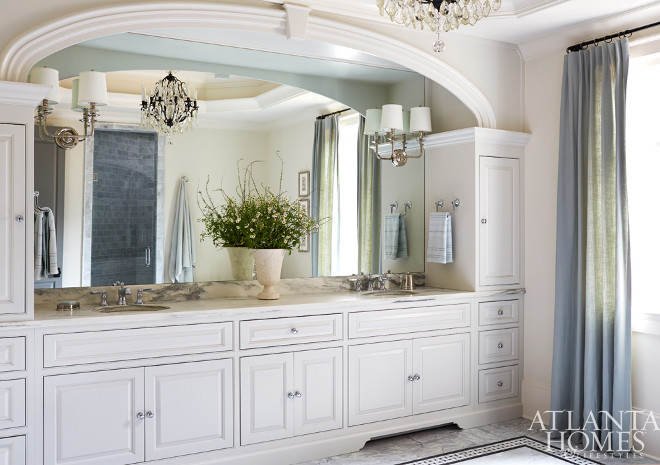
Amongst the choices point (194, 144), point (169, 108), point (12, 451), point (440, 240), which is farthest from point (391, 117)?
point (12, 451)

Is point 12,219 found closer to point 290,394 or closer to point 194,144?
point 194,144

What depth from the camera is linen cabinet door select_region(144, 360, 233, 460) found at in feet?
10.1

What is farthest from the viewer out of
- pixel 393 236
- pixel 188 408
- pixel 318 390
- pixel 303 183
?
pixel 393 236

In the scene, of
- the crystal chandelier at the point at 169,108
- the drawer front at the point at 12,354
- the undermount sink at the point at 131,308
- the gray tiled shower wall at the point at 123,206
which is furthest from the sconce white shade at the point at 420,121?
the drawer front at the point at 12,354

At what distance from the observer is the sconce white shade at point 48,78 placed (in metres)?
3.19

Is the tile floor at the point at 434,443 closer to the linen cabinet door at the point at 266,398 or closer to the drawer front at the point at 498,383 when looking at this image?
the drawer front at the point at 498,383

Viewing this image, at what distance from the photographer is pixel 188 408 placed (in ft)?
10.4

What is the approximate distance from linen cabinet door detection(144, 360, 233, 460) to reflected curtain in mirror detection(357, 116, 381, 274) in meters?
1.48

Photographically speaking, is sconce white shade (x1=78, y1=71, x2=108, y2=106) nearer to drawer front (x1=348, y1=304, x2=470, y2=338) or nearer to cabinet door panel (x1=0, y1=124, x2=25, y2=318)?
cabinet door panel (x1=0, y1=124, x2=25, y2=318)

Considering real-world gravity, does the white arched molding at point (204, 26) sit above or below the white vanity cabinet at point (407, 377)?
above

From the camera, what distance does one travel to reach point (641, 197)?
378 cm

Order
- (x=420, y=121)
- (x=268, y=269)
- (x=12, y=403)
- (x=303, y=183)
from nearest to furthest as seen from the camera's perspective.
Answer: (x=12, y=403), (x=268, y=269), (x=303, y=183), (x=420, y=121)

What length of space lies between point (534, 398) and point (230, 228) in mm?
2361

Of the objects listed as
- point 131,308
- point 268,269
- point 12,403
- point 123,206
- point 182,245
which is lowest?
point 12,403
